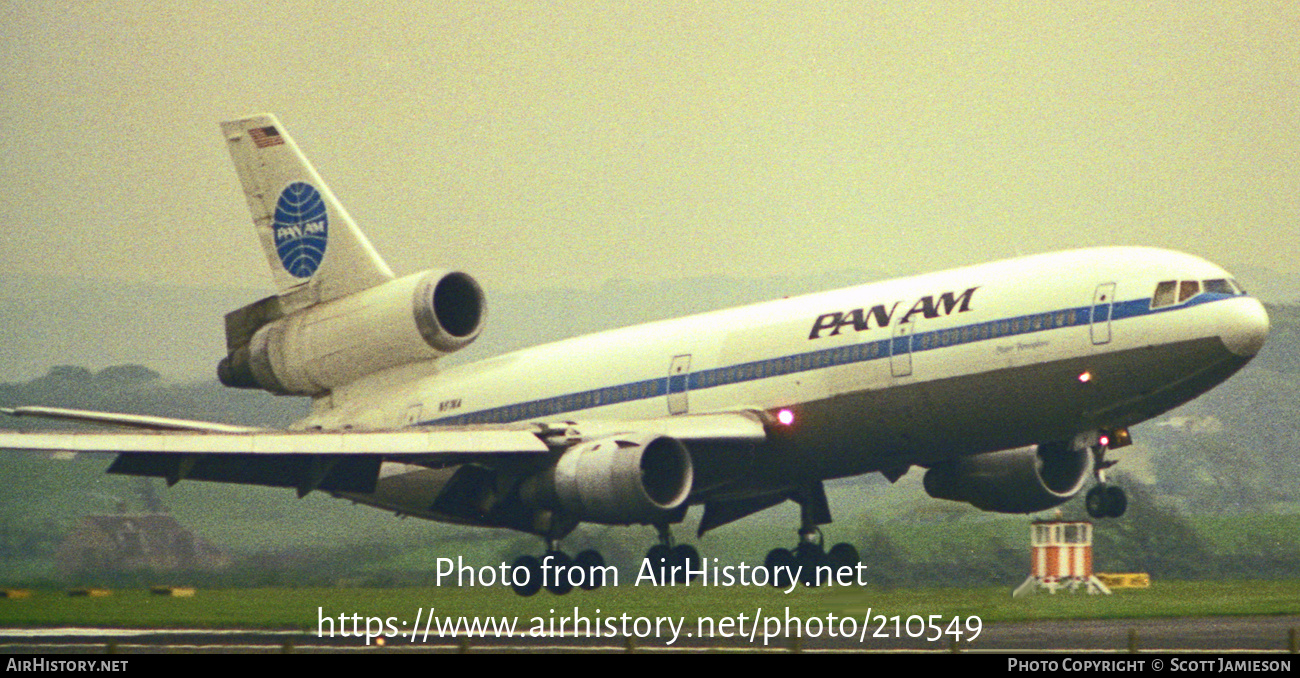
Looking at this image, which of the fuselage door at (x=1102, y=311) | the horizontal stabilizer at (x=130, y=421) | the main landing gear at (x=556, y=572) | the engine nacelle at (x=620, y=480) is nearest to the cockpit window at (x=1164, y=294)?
the fuselage door at (x=1102, y=311)

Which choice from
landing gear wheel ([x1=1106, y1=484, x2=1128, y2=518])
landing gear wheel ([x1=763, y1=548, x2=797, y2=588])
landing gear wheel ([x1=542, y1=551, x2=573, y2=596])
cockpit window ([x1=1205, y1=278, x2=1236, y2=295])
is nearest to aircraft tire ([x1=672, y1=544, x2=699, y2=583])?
landing gear wheel ([x1=763, y1=548, x2=797, y2=588])

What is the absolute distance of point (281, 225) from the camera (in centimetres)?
4159

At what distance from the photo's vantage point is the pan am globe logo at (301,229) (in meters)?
40.7

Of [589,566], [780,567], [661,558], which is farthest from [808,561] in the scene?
[589,566]

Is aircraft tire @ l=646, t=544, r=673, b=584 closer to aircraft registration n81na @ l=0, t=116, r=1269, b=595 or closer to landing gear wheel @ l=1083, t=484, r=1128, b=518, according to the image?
aircraft registration n81na @ l=0, t=116, r=1269, b=595

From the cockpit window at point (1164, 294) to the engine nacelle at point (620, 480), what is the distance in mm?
8840

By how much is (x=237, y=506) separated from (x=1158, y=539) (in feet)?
88.0

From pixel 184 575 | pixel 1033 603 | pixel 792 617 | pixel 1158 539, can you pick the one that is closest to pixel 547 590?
pixel 792 617

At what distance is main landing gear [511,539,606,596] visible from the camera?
113ft

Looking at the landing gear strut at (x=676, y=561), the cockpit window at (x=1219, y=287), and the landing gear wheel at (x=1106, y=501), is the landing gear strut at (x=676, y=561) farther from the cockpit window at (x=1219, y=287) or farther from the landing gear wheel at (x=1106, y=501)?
the cockpit window at (x=1219, y=287)

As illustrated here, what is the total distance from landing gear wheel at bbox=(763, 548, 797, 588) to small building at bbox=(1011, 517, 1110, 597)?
10.2 metres

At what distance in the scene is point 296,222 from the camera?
41.4 meters
